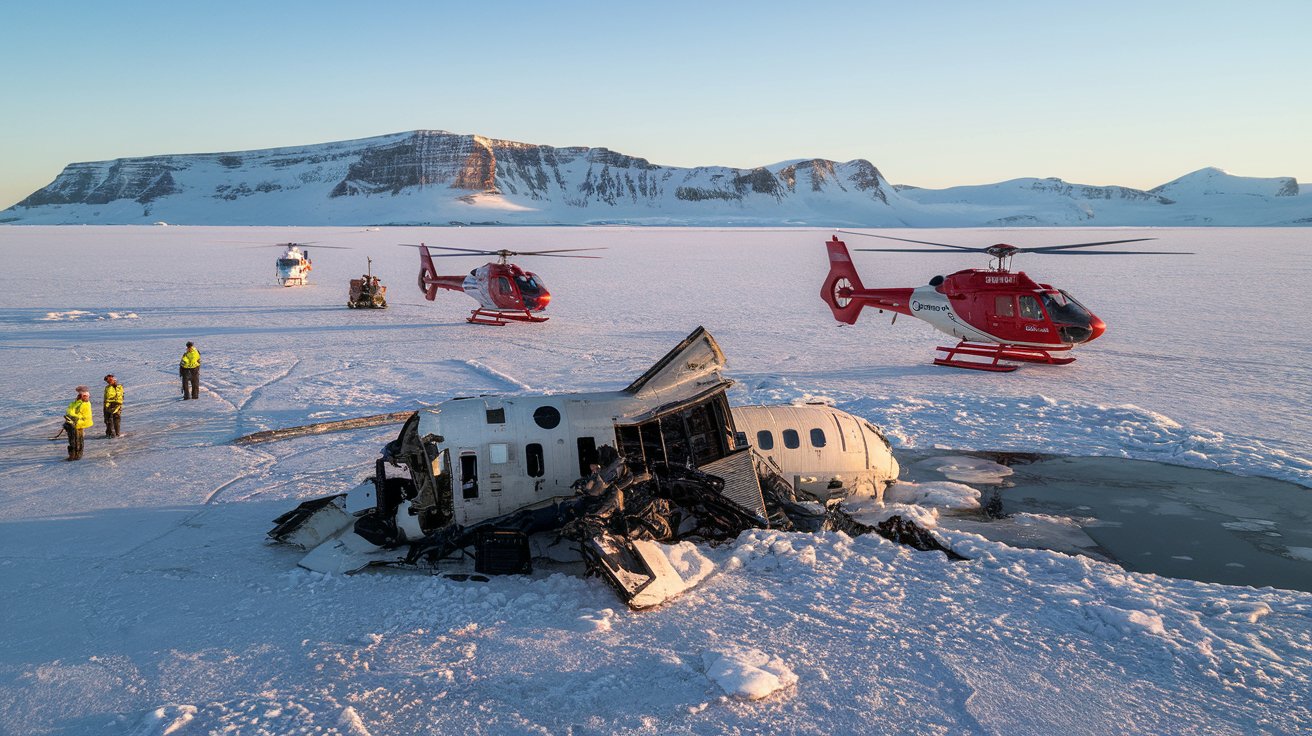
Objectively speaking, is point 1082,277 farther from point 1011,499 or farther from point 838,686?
point 838,686

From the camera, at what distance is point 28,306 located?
125 ft

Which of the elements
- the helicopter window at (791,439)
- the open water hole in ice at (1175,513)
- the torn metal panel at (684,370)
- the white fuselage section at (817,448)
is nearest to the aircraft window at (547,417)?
the torn metal panel at (684,370)

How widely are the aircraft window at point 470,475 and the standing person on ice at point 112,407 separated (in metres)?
9.95

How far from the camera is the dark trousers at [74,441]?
51.4 ft

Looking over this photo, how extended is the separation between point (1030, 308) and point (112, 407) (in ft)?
78.7

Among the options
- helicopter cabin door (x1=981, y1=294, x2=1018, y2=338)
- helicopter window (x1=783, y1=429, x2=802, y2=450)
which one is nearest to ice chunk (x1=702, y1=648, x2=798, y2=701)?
helicopter window (x1=783, y1=429, x2=802, y2=450)

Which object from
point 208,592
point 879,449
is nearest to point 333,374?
point 208,592

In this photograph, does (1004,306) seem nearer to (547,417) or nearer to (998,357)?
(998,357)

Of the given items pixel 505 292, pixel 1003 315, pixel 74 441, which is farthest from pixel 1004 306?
pixel 74 441

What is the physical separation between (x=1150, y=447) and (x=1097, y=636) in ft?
31.3

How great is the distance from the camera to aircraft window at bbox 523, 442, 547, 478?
11898 millimetres

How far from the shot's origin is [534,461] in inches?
470

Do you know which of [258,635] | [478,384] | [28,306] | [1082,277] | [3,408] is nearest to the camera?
[258,635]

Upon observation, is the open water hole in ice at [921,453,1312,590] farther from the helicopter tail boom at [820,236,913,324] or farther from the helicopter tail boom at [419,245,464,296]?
the helicopter tail boom at [419,245,464,296]
